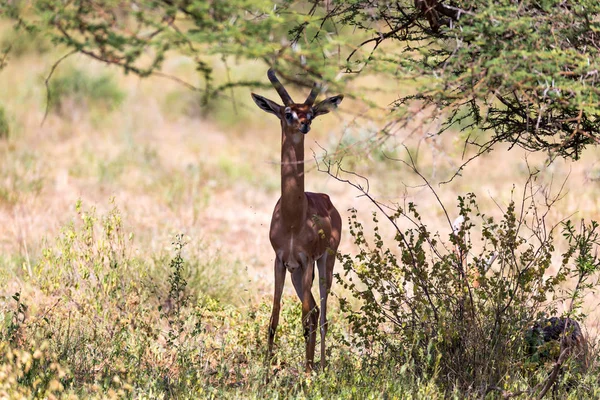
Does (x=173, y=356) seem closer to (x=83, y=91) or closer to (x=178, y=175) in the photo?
(x=178, y=175)

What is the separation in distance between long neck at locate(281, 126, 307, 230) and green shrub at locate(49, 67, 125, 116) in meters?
13.1

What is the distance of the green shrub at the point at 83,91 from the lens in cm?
1895

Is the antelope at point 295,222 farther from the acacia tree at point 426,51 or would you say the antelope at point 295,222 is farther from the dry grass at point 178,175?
the dry grass at point 178,175

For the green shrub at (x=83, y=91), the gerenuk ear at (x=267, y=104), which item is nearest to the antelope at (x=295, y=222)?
the gerenuk ear at (x=267, y=104)

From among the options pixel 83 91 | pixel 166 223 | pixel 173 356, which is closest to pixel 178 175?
pixel 166 223

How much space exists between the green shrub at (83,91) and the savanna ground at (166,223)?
0.05 m

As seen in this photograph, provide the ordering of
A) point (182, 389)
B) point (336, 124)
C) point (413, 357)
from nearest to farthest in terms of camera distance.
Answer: point (182, 389), point (413, 357), point (336, 124)

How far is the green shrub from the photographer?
62.2 ft

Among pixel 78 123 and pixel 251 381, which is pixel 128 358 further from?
pixel 78 123

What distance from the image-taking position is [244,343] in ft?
21.7

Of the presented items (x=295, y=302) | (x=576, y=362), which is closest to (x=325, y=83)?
(x=576, y=362)

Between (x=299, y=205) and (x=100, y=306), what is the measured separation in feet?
5.71

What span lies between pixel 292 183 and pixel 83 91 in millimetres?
14372

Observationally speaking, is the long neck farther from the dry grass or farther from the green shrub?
the green shrub
